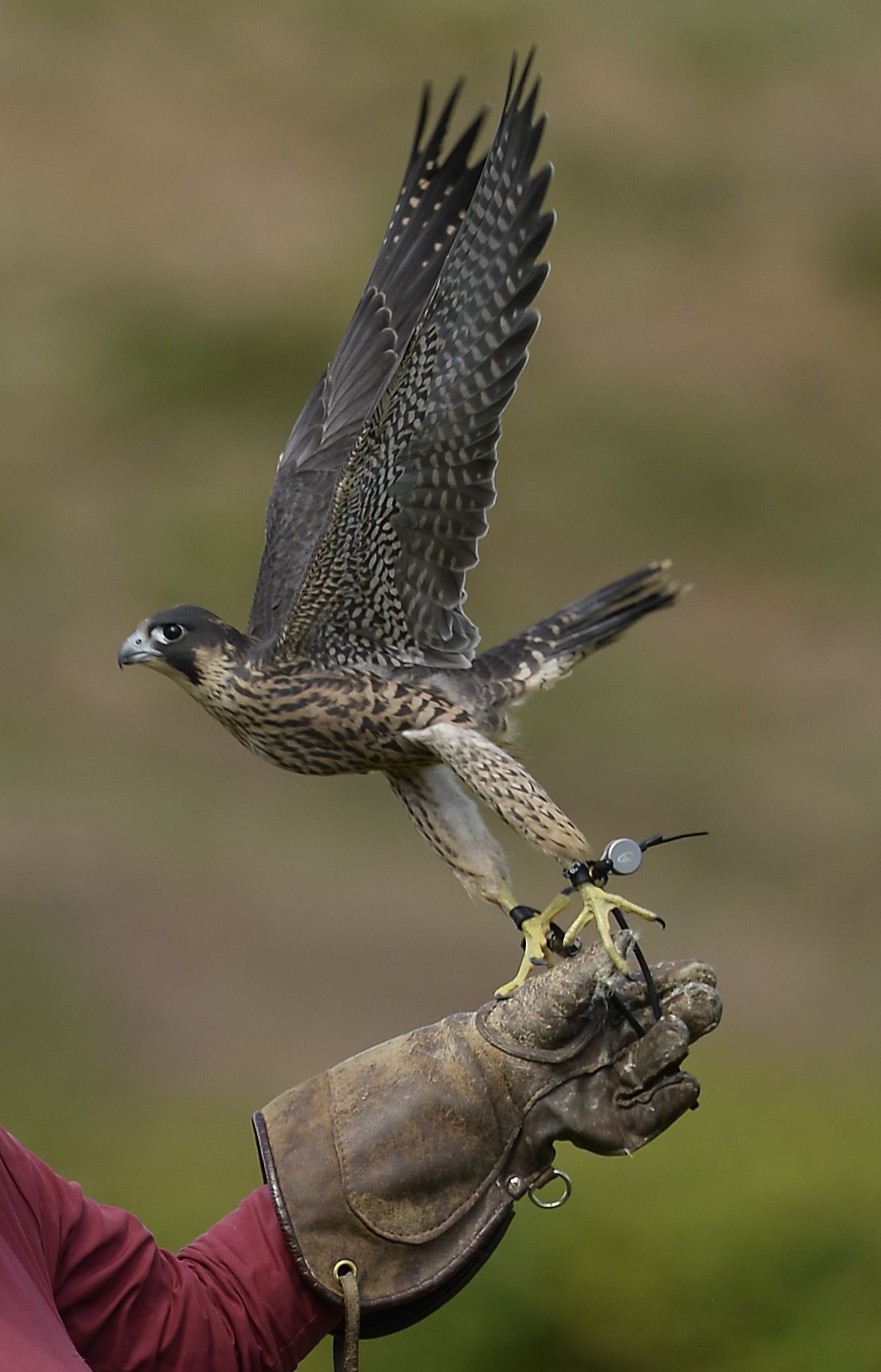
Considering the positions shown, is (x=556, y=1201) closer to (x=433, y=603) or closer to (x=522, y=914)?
(x=522, y=914)

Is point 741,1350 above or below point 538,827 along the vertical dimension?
below

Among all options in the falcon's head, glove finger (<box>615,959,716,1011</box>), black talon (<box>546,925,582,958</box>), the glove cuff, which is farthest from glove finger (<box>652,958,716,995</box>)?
the falcon's head

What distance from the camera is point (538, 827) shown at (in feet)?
5.17

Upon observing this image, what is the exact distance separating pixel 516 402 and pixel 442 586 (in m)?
3.08

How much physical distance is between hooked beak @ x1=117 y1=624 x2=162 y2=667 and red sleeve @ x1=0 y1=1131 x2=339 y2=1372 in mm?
540

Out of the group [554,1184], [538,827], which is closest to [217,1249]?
[538,827]

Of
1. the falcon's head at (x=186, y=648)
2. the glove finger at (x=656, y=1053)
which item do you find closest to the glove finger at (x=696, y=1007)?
the glove finger at (x=656, y=1053)

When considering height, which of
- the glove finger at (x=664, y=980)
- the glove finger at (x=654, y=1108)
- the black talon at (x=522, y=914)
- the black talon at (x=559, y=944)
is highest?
the black talon at (x=522, y=914)

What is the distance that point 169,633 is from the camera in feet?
5.57

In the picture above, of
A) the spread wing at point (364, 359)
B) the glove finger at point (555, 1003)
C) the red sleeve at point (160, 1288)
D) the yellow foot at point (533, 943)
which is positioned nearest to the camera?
the red sleeve at point (160, 1288)

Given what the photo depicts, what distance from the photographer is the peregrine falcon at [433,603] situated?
1596mm

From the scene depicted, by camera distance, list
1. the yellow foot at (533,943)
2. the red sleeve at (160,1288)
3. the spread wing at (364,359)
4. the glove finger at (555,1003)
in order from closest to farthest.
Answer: the red sleeve at (160,1288) < the glove finger at (555,1003) < the yellow foot at (533,943) < the spread wing at (364,359)

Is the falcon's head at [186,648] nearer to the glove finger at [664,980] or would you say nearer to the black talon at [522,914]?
the black talon at [522,914]

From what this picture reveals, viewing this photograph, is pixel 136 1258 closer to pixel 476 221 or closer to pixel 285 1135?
pixel 285 1135
